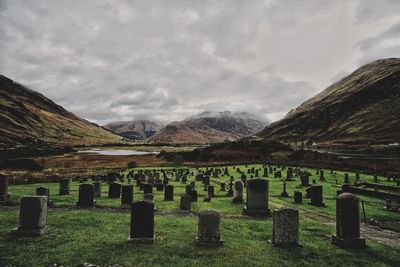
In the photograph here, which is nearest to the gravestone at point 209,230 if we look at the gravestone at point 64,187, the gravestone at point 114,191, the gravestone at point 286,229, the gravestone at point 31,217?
the gravestone at point 286,229

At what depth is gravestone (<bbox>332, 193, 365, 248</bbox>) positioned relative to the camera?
35.6 ft

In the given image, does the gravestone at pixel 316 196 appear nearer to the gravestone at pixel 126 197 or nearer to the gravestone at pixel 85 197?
the gravestone at pixel 126 197

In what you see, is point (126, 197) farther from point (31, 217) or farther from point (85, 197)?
point (31, 217)

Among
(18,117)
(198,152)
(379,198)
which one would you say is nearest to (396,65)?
(198,152)

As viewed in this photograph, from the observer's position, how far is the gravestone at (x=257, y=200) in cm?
1669

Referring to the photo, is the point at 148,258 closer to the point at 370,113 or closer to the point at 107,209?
the point at 107,209

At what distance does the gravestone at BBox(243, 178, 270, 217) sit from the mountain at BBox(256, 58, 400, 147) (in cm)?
10295

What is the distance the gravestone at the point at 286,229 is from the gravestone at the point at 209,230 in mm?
2068

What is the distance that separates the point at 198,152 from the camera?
73.0 meters

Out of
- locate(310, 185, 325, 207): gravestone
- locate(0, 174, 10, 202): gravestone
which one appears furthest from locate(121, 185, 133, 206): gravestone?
locate(310, 185, 325, 207): gravestone

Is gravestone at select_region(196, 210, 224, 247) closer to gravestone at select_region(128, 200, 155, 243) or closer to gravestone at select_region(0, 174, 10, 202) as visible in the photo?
gravestone at select_region(128, 200, 155, 243)

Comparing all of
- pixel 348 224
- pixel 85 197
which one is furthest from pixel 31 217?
pixel 348 224

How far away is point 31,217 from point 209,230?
6603 mm

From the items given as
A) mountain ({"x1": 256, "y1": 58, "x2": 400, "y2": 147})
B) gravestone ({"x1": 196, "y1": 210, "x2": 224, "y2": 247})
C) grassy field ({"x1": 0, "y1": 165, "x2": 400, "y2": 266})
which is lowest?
grassy field ({"x1": 0, "y1": 165, "x2": 400, "y2": 266})
